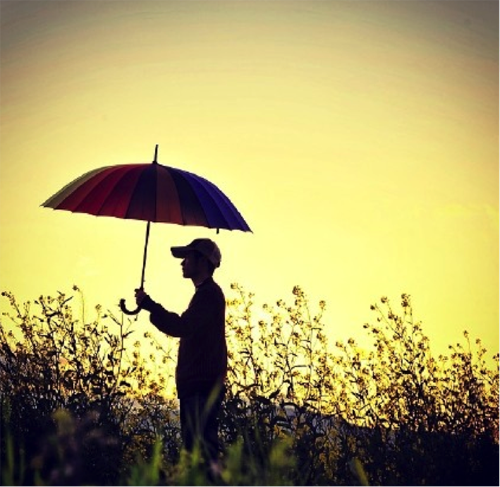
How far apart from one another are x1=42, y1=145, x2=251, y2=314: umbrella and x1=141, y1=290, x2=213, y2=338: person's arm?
0.43 metres

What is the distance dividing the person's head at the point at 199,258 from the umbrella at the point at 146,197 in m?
0.33

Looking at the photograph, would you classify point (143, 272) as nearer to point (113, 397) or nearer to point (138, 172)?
point (138, 172)

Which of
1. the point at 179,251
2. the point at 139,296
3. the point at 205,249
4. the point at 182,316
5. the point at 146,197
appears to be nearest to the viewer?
the point at 139,296

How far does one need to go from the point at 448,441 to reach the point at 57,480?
3823 mm

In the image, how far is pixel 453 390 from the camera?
25.5ft

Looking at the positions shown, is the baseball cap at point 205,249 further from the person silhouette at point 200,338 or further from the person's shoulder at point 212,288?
the person's shoulder at point 212,288

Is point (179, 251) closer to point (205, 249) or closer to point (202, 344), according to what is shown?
point (205, 249)

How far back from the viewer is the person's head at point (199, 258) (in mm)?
6969

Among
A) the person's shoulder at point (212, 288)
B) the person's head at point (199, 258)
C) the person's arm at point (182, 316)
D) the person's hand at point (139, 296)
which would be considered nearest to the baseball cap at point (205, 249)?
the person's head at point (199, 258)

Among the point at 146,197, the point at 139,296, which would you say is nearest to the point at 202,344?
the point at 139,296

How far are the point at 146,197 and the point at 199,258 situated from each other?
0.68m

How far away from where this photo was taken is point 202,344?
693cm

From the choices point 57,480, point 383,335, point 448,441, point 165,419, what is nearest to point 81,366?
point 165,419

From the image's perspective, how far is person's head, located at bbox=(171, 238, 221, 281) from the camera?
274 inches
